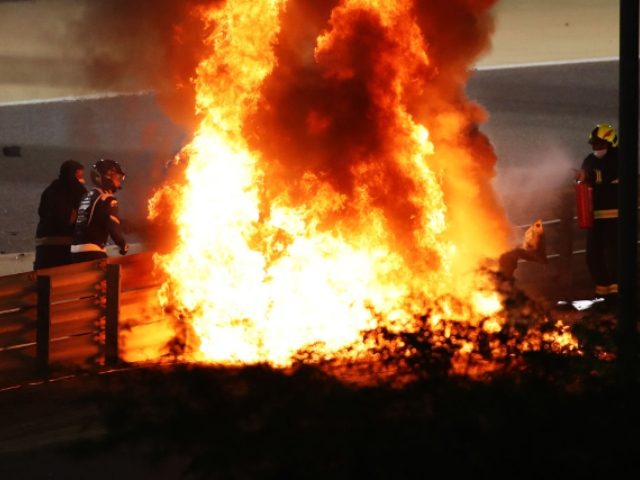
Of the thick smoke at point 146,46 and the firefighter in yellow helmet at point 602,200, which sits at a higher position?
the thick smoke at point 146,46

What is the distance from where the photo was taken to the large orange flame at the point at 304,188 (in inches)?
343

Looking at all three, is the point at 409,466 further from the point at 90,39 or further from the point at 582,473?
the point at 90,39

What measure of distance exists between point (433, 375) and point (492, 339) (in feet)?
2.49

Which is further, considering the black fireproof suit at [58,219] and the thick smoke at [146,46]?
the black fireproof suit at [58,219]

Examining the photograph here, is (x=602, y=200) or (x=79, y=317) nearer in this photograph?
(x=79, y=317)

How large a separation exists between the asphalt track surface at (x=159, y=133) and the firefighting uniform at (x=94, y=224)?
440 cm

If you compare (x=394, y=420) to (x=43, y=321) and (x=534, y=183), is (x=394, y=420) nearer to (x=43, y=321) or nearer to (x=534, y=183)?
(x=43, y=321)

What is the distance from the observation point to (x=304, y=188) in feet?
28.9

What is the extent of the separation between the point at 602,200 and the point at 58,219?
18.1 feet

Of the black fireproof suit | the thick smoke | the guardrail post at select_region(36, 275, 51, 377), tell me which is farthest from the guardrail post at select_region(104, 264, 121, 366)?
the black fireproof suit

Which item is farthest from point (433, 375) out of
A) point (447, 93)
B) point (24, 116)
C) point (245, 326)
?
point (24, 116)

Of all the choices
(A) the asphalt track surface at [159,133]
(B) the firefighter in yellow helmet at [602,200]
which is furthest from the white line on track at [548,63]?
(B) the firefighter in yellow helmet at [602,200]

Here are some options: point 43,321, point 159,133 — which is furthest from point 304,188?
point 159,133

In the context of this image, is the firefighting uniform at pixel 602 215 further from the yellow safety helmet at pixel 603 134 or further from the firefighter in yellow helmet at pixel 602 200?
the yellow safety helmet at pixel 603 134
